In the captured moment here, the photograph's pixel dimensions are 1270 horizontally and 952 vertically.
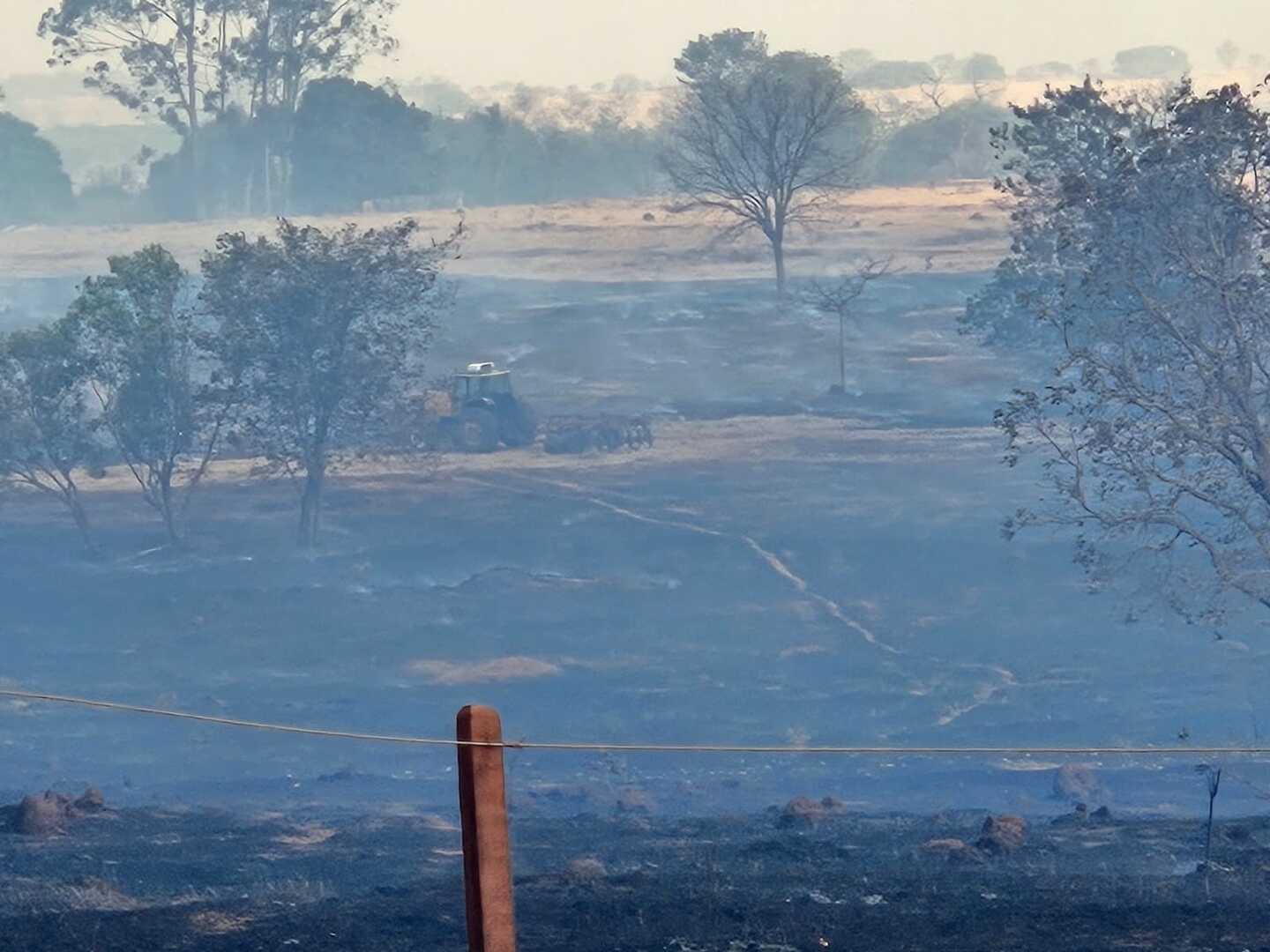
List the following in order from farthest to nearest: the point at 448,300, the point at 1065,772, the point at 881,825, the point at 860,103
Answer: the point at 860,103 < the point at 448,300 < the point at 1065,772 < the point at 881,825

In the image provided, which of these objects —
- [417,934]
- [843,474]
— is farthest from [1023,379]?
[417,934]

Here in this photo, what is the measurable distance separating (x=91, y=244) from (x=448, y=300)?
28.8 ft

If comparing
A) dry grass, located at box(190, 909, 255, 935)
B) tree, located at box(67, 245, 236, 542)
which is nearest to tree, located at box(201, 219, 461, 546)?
tree, located at box(67, 245, 236, 542)

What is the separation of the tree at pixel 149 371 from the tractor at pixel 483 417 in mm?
3928

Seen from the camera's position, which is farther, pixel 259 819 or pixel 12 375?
pixel 12 375

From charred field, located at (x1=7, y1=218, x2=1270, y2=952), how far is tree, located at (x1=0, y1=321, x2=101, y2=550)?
84cm

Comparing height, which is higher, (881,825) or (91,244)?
(91,244)

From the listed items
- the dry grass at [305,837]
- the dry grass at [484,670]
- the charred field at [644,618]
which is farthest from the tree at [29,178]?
the dry grass at [305,837]

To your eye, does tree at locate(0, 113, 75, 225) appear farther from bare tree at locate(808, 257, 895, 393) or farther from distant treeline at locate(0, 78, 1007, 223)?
bare tree at locate(808, 257, 895, 393)

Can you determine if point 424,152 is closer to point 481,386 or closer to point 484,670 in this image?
point 481,386

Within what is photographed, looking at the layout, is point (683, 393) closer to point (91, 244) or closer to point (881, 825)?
point (91, 244)

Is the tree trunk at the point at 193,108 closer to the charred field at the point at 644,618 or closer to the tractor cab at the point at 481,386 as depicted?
the charred field at the point at 644,618

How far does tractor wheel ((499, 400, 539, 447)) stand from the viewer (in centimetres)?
3228

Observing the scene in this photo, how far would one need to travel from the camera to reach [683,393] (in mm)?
33719
